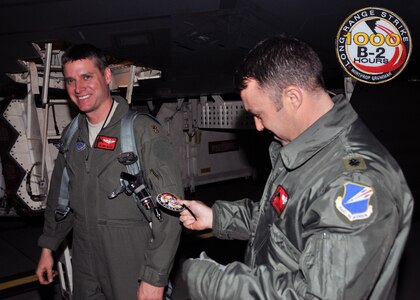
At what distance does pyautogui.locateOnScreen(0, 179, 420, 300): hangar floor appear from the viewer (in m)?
3.74

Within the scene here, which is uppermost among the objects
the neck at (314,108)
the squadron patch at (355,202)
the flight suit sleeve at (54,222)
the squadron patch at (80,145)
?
the neck at (314,108)

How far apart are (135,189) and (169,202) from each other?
1.02 feet

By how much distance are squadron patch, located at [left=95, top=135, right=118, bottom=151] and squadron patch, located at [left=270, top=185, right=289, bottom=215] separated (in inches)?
46.5

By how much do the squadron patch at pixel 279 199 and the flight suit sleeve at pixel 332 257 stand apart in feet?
0.42

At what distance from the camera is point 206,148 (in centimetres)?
795

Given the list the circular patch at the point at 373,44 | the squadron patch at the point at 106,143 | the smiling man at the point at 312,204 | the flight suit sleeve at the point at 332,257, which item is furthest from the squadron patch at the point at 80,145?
the circular patch at the point at 373,44

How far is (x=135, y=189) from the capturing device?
2035mm

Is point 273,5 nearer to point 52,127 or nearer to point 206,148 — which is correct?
point 52,127

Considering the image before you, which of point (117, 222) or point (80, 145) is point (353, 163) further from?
point (80, 145)

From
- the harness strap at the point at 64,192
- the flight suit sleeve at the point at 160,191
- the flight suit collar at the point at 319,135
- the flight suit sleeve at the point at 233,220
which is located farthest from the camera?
the harness strap at the point at 64,192

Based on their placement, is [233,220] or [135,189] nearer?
[233,220]

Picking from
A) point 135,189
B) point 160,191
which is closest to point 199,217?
point 160,191

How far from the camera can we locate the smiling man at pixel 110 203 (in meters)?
2.01

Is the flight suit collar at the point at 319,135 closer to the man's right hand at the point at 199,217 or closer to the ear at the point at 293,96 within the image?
the ear at the point at 293,96
